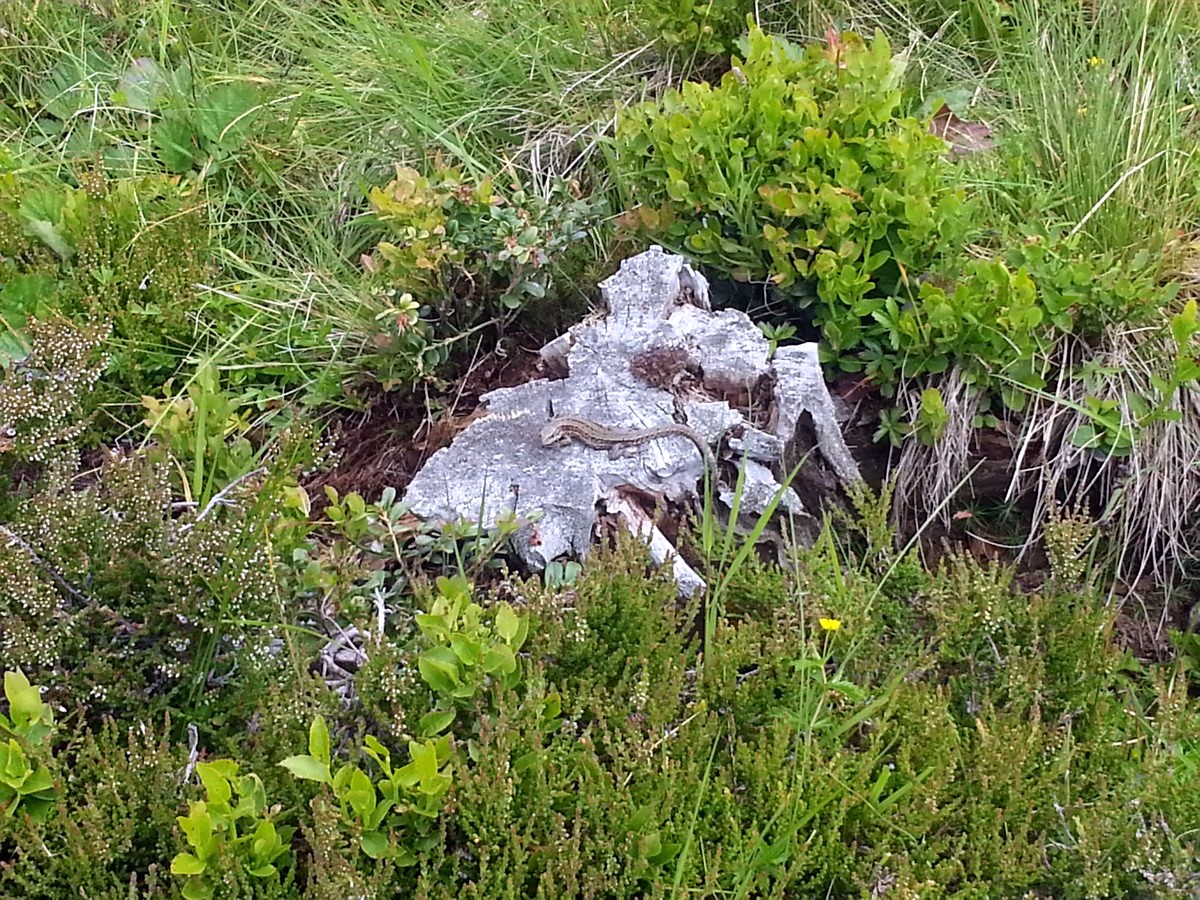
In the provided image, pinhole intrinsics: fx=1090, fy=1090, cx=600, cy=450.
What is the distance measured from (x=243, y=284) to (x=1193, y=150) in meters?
2.89

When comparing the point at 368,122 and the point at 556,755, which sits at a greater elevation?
the point at 368,122

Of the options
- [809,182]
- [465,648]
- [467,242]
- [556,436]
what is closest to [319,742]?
[465,648]

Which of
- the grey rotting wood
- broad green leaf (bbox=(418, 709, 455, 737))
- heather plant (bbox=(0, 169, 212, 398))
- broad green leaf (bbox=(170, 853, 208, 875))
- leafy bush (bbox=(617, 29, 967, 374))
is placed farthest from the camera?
heather plant (bbox=(0, 169, 212, 398))

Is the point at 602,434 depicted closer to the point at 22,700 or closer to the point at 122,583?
the point at 122,583

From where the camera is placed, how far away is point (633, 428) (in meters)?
2.58

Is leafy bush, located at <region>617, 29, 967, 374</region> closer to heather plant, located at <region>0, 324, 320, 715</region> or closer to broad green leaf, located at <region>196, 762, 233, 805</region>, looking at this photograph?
heather plant, located at <region>0, 324, 320, 715</region>

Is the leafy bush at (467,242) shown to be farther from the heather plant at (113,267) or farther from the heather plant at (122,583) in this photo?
the heather plant at (122,583)

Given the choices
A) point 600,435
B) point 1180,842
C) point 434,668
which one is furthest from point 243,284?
point 1180,842

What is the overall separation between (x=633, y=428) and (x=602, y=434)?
80 mm

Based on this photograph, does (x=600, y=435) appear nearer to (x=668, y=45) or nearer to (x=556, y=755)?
(x=556, y=755)

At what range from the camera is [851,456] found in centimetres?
274

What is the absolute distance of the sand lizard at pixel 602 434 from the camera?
2543mm

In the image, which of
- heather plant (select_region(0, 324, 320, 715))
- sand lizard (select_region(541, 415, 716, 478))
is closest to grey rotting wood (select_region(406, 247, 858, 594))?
sand lizard (select_region(541, 415, 716, 478))

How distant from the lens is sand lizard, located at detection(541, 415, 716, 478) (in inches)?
100
